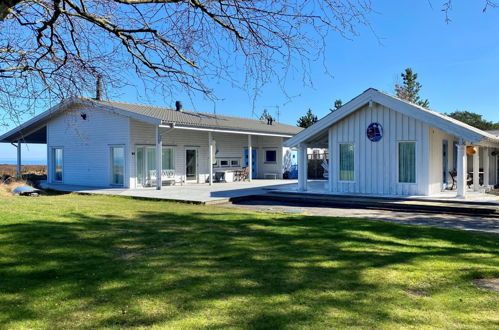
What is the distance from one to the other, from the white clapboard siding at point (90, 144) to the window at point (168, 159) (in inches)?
99.9

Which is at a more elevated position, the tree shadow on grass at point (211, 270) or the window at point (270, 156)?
the window at point (270, 156)

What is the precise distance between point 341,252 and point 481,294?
206 cm

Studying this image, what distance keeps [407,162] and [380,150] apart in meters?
1.04

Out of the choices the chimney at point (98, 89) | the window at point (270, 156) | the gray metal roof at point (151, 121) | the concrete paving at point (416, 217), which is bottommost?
the concrete paving at point (416, 217)

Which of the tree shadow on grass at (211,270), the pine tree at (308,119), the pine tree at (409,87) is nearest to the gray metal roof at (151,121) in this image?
the tree shadow on grass at (211,270)

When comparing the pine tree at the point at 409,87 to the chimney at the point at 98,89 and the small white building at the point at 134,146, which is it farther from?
the chimney at the point at 98,89

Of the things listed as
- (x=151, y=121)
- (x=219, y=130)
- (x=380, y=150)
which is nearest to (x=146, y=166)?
(x=151, y=121)

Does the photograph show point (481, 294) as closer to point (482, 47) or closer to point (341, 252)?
point (341, 252)

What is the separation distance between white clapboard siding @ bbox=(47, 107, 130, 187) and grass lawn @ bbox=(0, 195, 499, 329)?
13022 millimetres

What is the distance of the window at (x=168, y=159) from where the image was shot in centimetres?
2228

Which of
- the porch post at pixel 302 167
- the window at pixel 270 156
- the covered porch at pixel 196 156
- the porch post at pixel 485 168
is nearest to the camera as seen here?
the porch post at pixel 302 167

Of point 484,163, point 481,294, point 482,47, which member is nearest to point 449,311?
point 481,294

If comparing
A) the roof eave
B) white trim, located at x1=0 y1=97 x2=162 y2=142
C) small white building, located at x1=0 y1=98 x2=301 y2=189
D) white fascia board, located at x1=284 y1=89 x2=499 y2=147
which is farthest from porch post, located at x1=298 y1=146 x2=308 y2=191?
white trim, located at x1=0 y1=97 x2=162 y2=142

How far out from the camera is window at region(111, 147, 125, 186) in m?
20.6
